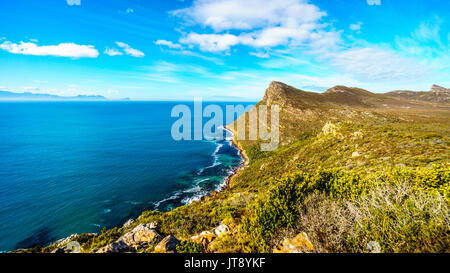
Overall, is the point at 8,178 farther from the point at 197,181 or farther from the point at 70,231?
the point at 197,181

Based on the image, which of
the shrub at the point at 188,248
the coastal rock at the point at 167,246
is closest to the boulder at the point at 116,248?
the coastal rock at the point at 167,246

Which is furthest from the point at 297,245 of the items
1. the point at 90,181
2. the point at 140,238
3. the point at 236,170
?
the point at 90,181

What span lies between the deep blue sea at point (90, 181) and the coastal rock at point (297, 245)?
35657 millimetres

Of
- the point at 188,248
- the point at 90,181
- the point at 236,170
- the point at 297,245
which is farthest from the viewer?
→ the point at 236,170

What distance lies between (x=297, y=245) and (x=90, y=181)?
57.9m

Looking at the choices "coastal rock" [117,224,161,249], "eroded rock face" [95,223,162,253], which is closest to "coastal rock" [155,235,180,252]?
"eroded rock face" [95,223,162,253]

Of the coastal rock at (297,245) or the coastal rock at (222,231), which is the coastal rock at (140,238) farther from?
the coastal rock at (297,245)

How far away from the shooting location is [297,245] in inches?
361

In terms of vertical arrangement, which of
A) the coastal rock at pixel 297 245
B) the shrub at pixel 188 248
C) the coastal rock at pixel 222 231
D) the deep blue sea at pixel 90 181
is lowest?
the deep blue sea at pixel 90 181

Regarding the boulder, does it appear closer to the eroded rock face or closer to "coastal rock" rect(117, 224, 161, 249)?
the eroded rock face

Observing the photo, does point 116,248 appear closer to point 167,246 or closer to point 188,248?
point 167,246

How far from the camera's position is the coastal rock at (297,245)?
892 cm

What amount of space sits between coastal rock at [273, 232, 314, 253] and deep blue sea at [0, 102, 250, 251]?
117 ft

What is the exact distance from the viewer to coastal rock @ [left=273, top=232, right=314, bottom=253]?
29.3ft
